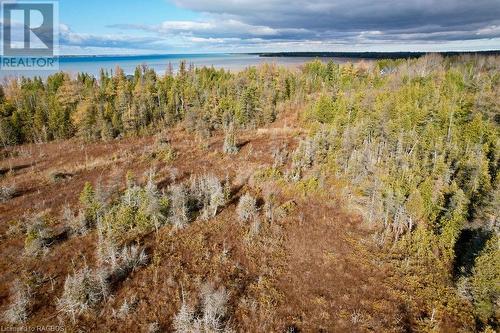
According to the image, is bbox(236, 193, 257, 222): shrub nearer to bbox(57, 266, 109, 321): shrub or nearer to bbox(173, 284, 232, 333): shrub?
bbox(173, 284, 232, 333): shrub

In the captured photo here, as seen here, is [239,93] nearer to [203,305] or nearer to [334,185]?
[334,185]

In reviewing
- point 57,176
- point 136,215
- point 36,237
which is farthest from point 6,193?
point 136,215

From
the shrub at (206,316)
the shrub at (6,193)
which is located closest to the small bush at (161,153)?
the shrub at (6,193)

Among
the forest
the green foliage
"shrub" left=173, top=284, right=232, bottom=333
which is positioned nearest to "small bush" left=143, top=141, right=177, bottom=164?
the forest

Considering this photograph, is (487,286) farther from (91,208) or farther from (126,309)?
(91,208)

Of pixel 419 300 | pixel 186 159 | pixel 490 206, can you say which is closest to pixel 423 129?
pixel 490 206
